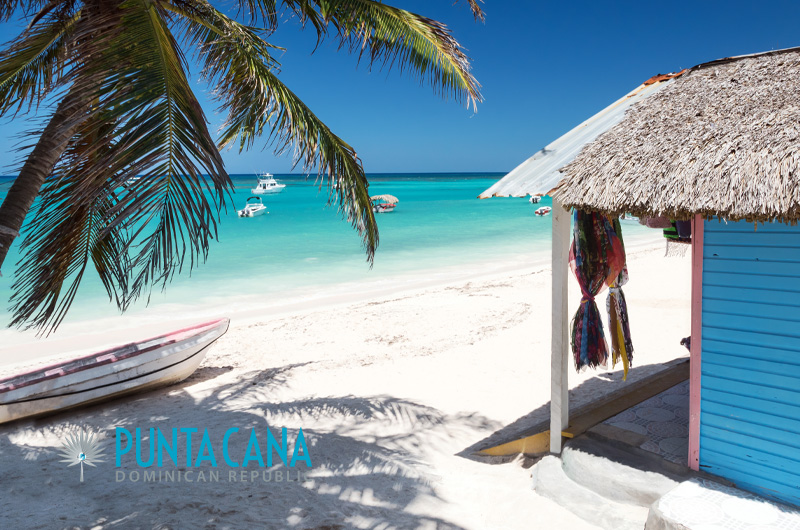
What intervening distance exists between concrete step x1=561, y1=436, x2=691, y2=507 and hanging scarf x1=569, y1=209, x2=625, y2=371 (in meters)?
0.75

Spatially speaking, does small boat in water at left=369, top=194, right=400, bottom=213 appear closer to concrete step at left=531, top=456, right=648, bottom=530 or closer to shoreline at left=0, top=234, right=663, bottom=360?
→ shoreline at left=0, top=234, right=663, bottom=360

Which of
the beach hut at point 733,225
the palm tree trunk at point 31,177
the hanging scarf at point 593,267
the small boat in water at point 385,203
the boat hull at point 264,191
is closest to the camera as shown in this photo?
the beach hut at point 733,225

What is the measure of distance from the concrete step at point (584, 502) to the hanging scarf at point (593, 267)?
0.95 metres

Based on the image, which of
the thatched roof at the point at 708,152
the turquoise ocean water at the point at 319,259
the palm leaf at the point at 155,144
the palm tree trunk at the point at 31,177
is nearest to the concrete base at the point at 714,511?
the thatched roof at the point at 708,152

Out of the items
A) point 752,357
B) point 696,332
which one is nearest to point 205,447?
point 696,332

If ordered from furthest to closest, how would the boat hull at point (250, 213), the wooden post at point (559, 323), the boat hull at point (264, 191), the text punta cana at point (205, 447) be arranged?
the boat hull at point (264, 191), the boat hull at point (250, 213), the text punta cana at point (205, 447), the wooden post at point (559, 323)

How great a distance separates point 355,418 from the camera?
536cm

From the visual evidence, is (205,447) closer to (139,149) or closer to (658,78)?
(139,149)

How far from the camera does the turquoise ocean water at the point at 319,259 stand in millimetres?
13617

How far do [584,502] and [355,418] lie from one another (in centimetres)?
251

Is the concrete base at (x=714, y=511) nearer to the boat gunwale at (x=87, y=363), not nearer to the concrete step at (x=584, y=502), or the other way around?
the concrete step at (x=584, y=502)

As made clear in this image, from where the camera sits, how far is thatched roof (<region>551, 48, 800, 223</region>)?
2.76 m

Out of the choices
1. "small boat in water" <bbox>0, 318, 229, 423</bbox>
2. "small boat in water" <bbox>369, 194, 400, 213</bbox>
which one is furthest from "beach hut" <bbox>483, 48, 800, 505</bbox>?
"small boat in water" <bbox>369, 194, 400, 213</bbox>

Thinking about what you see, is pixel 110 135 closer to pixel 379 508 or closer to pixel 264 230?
pixel 379 508
